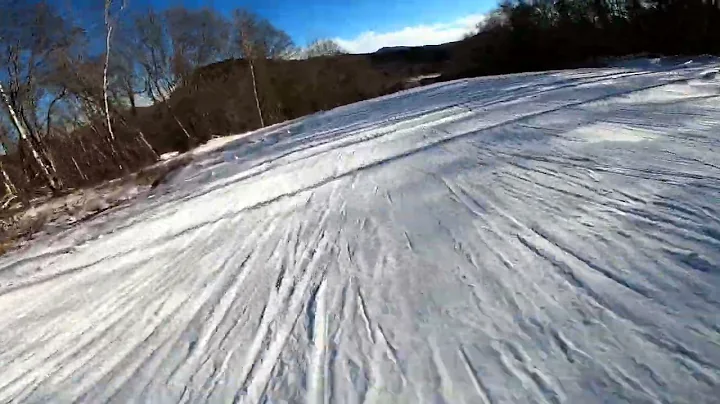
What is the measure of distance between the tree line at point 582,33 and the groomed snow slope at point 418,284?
22747mm

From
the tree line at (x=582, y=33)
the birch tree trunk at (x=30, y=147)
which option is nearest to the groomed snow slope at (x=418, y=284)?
the birch tree trunk at (x=30, y=147)

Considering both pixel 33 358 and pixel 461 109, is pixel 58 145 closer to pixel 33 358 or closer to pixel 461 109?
pixel 461 109

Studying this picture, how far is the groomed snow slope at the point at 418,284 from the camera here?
3629 millimetres

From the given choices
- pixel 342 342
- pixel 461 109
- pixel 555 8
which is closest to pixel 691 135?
pixel 342 342

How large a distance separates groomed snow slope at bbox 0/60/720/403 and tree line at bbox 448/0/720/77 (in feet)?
74.6

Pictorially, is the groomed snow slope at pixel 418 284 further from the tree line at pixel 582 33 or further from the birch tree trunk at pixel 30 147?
the tree line at pixel 582 33

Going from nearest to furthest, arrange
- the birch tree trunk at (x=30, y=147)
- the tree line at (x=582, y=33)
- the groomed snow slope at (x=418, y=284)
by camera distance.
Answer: the groomed snow slope at (x=418, y=284) → the birch tree trunk at (x=30, y=147) → the tree line at (x=582, y=33)

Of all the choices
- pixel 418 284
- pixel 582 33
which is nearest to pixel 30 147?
pixel 418 284

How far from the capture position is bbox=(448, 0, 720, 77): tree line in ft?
94.2

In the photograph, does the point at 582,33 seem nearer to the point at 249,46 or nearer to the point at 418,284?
the point at 249,46

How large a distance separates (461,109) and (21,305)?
421 inches

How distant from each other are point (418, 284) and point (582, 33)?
34.1 metres

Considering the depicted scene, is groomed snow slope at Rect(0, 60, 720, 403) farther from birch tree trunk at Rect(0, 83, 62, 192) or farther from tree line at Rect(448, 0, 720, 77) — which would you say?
tree line at Rect(448, 0, 720, 77)

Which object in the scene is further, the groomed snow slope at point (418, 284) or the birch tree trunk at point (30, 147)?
the birch tree trunk at point (30, 147)
